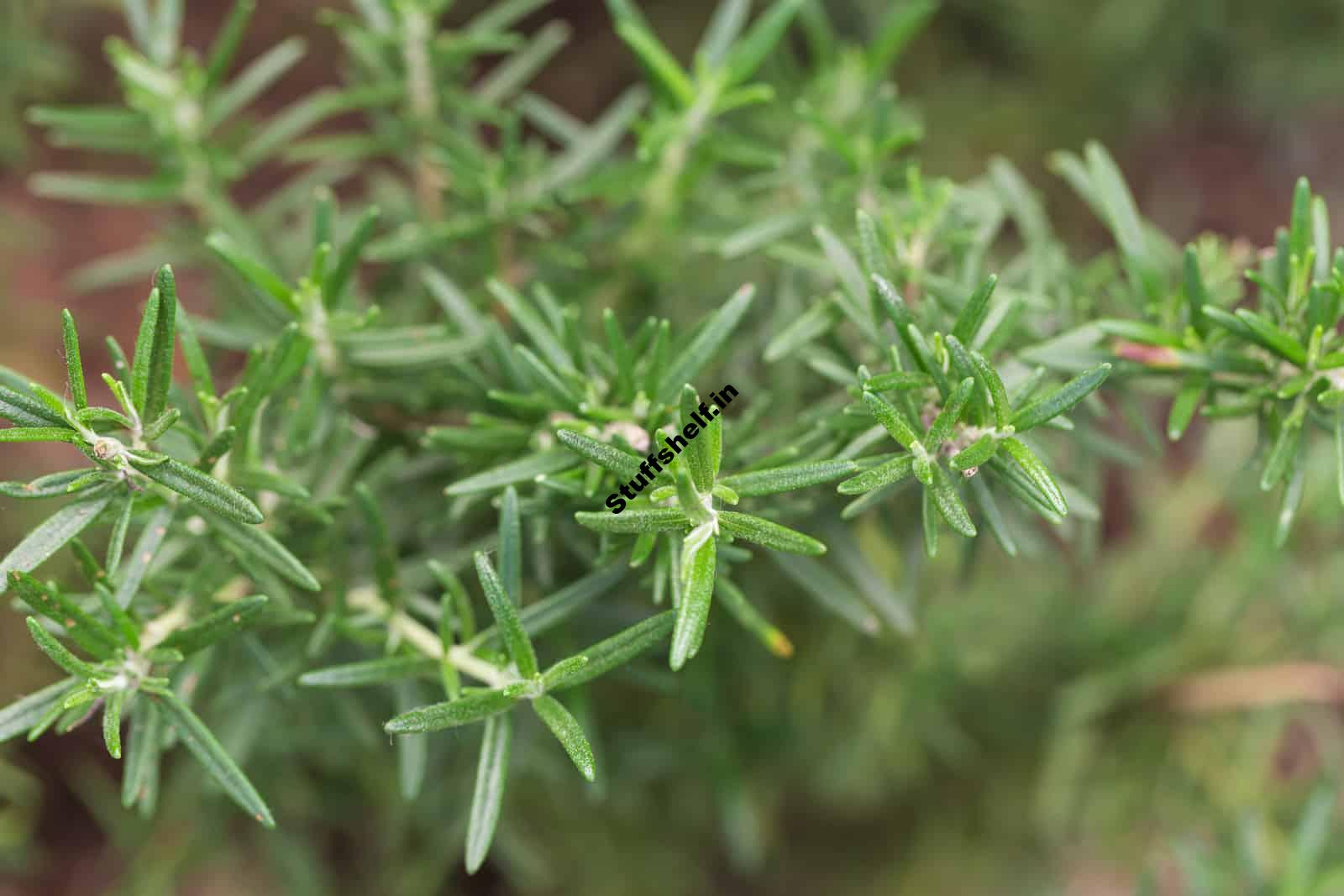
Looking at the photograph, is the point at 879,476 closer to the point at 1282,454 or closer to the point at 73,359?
the point at 1282,454

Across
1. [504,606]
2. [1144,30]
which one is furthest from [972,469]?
[1144,30]

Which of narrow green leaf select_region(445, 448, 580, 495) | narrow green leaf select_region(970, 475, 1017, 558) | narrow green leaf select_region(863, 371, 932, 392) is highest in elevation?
narrow green leaf select_region(863, 371, 932, 392)

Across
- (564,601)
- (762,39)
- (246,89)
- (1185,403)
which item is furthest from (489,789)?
(246,89)

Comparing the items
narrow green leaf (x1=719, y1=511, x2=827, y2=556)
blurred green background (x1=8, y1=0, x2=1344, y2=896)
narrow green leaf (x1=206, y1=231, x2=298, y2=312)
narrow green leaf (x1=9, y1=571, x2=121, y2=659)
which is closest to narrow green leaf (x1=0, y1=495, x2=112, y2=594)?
narrow green leaf (x1=9, y1=571, x2=121, y2=659)

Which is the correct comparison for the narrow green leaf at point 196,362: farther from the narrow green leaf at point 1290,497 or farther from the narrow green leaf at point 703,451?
the narrow green leaf at point 1290,497

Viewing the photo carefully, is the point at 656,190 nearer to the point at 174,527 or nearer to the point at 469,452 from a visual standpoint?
the point at 469,452

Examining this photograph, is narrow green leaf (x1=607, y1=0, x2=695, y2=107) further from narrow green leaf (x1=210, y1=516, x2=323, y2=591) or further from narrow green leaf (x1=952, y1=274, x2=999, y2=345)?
narrow green leaf (x1=210, y1=516, x2=323, y2=591)

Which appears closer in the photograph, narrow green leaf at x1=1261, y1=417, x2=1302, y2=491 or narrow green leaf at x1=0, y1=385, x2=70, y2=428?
narrow green leaf at x1=0, y1=385, x2=70, y2=428
